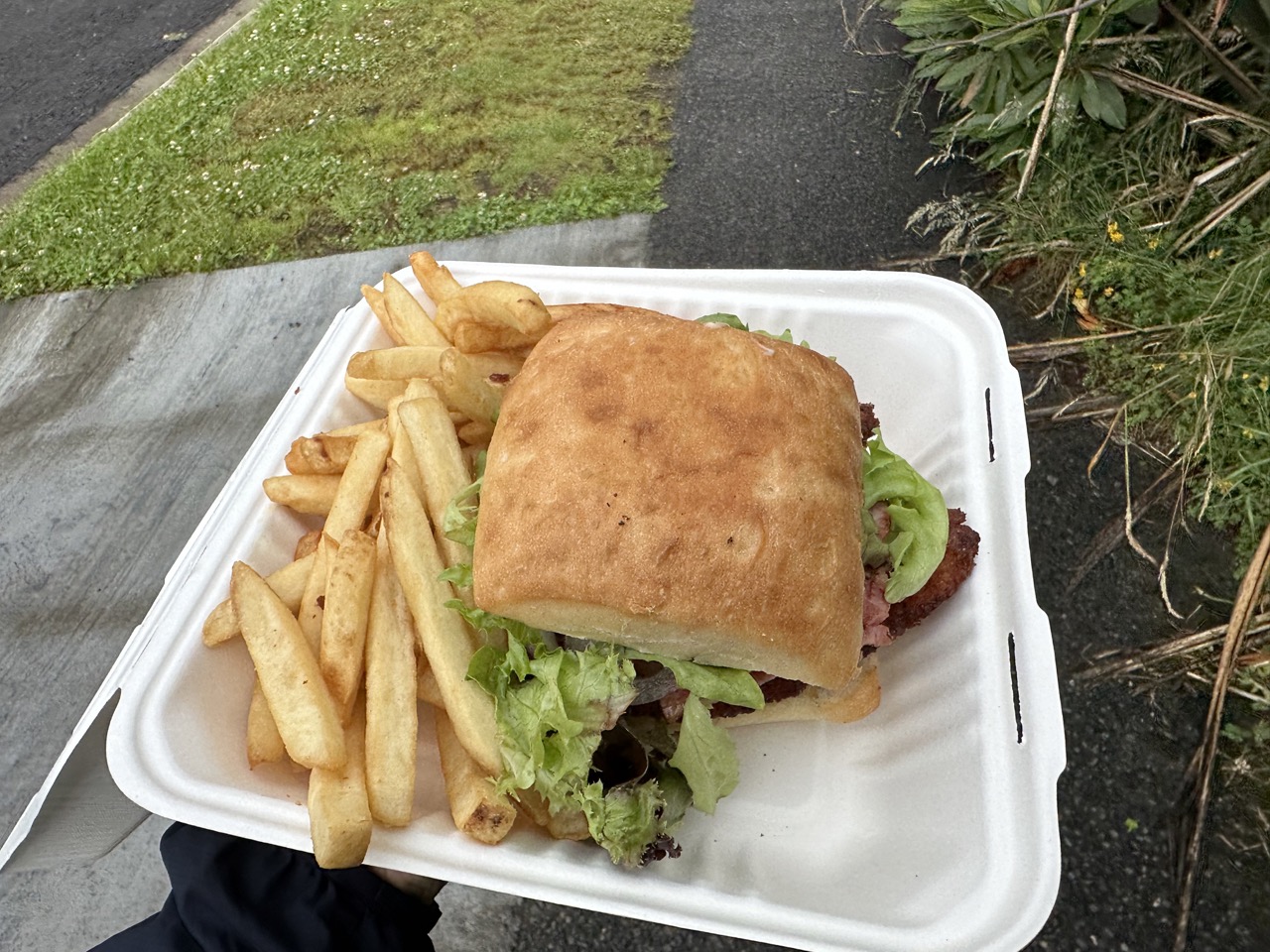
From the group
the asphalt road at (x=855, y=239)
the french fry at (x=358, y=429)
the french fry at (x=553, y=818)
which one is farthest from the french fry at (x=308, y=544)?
the asphalt road at (x=855, y=239)

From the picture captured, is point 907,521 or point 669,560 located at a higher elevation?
point 669,560

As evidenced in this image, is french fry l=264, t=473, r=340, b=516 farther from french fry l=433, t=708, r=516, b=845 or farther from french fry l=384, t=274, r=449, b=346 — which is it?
french fry l=433, t=708, r=516, b=845

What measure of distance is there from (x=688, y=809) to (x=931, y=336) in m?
1.56

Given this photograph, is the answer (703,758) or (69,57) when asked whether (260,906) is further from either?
(69,57)

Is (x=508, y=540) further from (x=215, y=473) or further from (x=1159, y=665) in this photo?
(x=215, y=473)

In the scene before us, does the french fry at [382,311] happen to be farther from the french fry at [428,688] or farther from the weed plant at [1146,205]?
the weed plant at [1146,205]

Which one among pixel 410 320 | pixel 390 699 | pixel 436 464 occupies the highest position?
pixel 410 320

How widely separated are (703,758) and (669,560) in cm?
56

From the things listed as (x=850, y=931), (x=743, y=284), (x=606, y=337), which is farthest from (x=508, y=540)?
(x=743, y=284)

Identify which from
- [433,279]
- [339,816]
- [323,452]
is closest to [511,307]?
[433,279]

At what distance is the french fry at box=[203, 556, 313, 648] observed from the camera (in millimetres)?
1874

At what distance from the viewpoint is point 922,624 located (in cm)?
205

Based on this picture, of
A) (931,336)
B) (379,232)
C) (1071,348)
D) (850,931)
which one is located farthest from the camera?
(379,232)

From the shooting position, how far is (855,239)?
4.11 m
